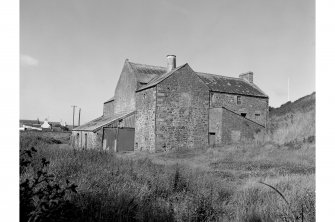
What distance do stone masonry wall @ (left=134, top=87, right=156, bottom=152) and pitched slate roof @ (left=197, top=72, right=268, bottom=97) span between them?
721 cm

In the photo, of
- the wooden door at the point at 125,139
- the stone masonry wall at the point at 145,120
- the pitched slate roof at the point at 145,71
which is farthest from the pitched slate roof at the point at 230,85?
the wooden door at the point at 125,139

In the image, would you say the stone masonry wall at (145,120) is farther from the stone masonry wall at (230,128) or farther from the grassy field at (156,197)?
the grassy field at (156,197)

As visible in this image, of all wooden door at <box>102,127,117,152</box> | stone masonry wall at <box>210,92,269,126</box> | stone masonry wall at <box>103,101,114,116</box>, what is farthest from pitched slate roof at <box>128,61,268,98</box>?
stone masonry wall at <box>103,101,114,116</box>

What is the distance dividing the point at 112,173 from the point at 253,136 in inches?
805

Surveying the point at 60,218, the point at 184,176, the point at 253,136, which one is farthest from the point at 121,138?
the point at 60,218

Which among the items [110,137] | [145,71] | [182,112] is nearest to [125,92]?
[145,71]

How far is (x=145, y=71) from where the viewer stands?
27672 mm

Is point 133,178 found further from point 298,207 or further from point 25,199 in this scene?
point 25,199

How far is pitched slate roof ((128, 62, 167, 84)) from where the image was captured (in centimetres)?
2655

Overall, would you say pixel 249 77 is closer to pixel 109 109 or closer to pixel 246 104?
pixel 246 104

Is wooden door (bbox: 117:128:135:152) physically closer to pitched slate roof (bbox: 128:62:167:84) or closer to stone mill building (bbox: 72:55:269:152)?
stone mill building (bbox: 72:55:269:152)

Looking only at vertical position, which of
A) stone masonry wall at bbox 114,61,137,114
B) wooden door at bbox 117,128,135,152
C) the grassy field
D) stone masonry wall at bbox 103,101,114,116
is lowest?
wooden door at bbox 117,128,135,152

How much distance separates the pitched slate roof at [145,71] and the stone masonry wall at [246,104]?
594 centimetres
